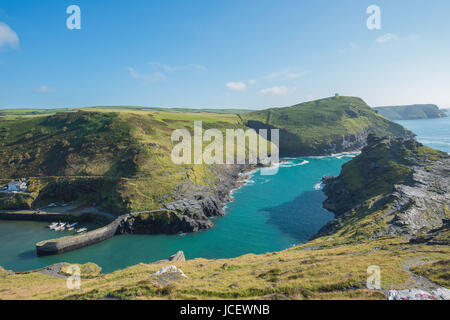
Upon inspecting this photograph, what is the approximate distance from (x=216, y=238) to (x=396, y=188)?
51715 mm

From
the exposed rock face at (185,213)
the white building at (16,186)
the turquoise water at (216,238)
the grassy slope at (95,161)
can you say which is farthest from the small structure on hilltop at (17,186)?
the exposed rock face at (185,213)

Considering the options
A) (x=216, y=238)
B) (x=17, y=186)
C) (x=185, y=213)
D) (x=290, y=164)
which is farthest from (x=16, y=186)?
(x=290, y=164)

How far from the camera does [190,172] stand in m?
96.6

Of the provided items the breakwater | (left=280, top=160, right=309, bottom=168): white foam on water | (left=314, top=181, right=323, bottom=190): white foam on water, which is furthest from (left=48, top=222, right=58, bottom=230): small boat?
(left=280, top=160, right=309, bottom=168): white foam on water

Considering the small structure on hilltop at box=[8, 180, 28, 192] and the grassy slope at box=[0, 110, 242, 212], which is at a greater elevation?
the grassy slope at box=[0, 110, 242, 212]

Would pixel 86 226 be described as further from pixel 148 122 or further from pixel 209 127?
→ pixel 209 127

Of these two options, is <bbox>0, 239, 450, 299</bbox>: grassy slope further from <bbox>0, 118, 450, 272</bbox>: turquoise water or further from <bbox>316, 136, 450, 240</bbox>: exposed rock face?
<bbox>0, 118, 450, 272</bbox>: turquoise water

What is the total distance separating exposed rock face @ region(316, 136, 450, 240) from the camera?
51.2 metres

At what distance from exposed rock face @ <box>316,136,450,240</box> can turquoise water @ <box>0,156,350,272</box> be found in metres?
8.95

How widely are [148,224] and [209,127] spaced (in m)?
119

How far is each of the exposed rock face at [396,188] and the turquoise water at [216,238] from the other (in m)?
8.95
